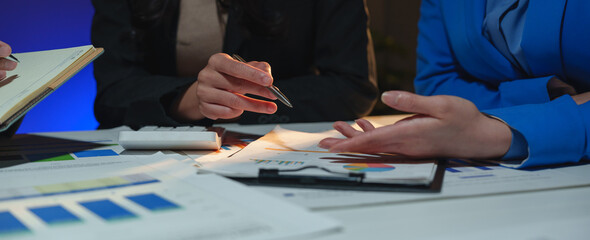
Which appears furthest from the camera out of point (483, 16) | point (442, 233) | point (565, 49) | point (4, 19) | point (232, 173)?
point (4, 19)

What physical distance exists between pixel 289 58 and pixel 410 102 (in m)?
0.79

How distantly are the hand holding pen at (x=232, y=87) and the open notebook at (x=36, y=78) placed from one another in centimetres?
19

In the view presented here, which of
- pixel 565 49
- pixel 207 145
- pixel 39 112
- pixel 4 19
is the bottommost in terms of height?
pixel 39 112

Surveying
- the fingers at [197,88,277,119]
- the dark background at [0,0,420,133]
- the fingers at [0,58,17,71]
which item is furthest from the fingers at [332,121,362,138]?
the dark background at [0,0,420,133]

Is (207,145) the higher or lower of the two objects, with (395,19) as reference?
higher

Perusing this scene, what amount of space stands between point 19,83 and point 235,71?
0.29 m

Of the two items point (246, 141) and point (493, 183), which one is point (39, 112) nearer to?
point (246, 141)

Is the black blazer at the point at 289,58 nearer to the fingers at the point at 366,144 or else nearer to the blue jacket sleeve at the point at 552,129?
the fingers at the point at 366,144

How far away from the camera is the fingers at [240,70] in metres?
0.68

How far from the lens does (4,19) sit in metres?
1.85

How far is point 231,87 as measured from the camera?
773 millimetres

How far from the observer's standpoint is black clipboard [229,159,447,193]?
430 millimetres

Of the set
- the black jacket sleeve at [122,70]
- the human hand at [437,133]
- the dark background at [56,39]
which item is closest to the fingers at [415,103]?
the human hand at [437,133]

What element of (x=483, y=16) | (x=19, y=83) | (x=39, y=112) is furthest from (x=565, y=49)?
(x=39, y=112)
